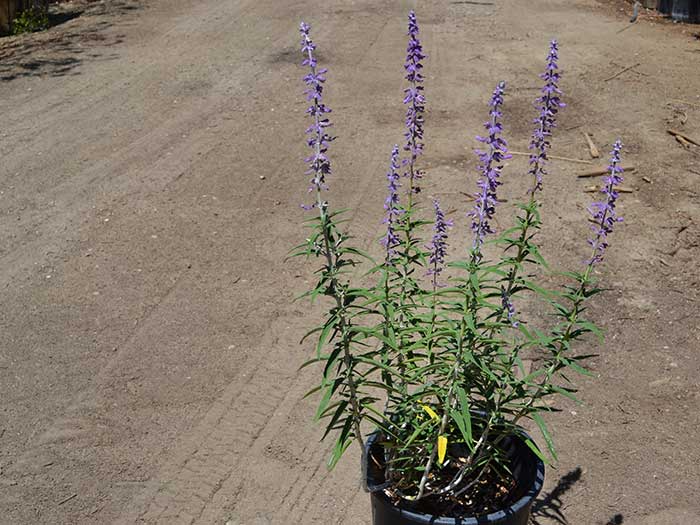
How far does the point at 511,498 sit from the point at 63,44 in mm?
10576

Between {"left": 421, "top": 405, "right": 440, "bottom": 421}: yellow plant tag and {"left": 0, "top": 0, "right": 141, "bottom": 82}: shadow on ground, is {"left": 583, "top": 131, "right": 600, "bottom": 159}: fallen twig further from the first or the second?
{"left": 0, "top": 0, "right": 141, "bottom": 82}: shadow on ground

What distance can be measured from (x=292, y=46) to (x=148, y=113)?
2.93 m

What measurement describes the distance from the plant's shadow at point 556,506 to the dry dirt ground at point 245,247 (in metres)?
0.01

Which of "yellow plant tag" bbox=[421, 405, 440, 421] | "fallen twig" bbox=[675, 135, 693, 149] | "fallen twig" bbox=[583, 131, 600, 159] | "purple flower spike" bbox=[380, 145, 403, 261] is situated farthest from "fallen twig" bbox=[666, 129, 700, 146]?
"yellow plant tag" bbox=[421, 405, 440, 421]

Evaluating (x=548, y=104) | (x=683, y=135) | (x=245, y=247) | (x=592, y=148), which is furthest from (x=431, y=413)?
(x=683, y=135)

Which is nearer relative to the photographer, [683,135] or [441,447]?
[441,447]

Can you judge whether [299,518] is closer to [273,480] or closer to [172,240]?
[273,480]

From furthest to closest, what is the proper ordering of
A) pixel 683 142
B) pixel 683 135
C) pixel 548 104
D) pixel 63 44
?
pixel 63 44 → pixel 683 135 → pixel 683 142 → pixel 548 104

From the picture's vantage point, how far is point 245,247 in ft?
21.6

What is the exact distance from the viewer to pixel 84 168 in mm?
8000

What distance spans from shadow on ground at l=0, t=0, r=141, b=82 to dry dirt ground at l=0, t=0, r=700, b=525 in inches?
2.4

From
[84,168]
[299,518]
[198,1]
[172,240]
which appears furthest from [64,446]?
[198,1]

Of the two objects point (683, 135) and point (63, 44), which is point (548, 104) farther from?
point (63, 44)

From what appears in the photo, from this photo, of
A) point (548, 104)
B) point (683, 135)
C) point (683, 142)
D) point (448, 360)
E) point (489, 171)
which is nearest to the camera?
point (489, 171)
